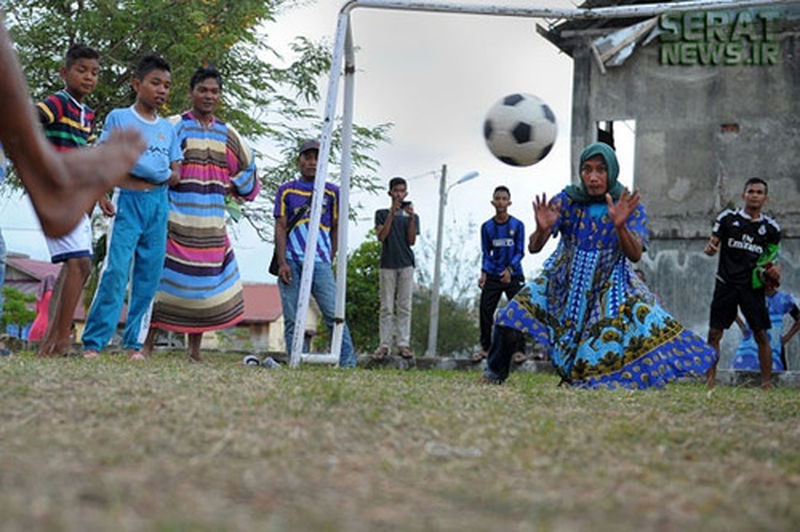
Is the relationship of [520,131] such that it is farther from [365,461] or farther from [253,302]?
[253,302]

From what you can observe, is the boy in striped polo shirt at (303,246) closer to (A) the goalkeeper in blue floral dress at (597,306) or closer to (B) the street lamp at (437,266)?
(A) the goalkeeper in blue floral dress at (597,306)

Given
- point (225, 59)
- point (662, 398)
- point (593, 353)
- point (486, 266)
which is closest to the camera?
point (662, 398)

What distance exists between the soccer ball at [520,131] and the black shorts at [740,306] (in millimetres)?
2479

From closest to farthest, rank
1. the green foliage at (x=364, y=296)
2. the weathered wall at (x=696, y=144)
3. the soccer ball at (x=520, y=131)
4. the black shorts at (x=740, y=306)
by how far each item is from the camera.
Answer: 1. the soccer ball at (x=520, y=131)
2. the black shorts at (x=740, y=306)
3. the weathered wall at (x=696, y=144)
4. the green foliage at (x=364, y=296)

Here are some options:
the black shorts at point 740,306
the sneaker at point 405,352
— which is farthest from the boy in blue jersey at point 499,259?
the black shorts at point 740,306

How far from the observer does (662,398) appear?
6.25 metres

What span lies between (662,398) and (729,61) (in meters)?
18.0

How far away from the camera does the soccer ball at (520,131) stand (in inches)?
353

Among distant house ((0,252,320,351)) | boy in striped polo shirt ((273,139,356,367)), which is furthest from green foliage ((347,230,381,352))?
distant house ((0,252,320,351))

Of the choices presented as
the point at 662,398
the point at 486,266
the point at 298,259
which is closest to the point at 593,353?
the point at 662,398

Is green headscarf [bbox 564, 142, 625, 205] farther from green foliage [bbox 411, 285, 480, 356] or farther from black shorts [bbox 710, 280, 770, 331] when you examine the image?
green foliage [bbox 411, 285, 480, 356]

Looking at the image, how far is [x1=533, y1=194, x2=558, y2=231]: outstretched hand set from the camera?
7.72 meters

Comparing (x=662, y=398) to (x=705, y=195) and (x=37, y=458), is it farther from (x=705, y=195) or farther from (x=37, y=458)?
(x=705, y=195)

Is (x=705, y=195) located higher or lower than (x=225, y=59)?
lower
